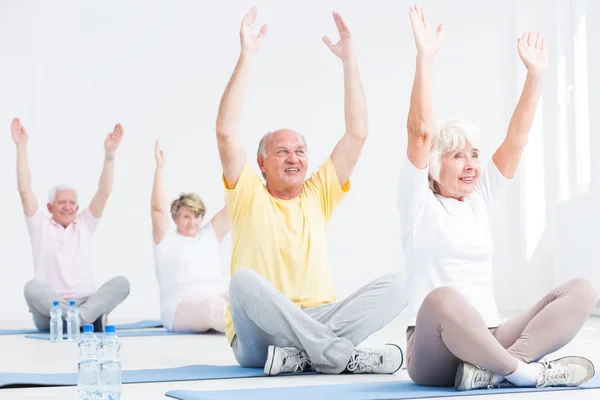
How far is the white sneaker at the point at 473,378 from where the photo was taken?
223cm

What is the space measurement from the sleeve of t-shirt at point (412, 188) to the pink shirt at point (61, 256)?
11.3 ft

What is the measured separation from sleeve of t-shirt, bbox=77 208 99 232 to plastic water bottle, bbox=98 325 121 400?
11.1ft

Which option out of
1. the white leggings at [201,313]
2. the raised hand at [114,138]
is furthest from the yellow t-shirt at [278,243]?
the raised hand at [114,138]

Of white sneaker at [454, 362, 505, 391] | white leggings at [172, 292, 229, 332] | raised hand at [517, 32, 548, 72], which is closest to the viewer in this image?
white sneaker at [454, 362, 505, 391]

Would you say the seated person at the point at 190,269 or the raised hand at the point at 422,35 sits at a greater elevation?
the raised hand at the point at 422,35

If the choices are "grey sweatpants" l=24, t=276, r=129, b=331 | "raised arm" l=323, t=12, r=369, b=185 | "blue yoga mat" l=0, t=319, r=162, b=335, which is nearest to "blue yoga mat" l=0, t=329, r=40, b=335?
"blue yoga mat" l=0, t=319, r=162, b=335

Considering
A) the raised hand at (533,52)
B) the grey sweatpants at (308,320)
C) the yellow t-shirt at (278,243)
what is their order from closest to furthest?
the raised hand at (533,52)
the grey sweatpants at (308,320)
the yellow t-shirt at (278,243)

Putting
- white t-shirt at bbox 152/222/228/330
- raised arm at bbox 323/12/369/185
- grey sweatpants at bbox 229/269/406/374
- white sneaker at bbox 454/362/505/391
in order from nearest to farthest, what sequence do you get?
white sneaker at bbox 454/362/505/391 → grey sweatpants at bbox 229/269/406/374 → raised arm at bbox 323/12/369/185 → white t-shirt at bbox 152/222/228/330

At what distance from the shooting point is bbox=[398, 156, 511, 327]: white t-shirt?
2.38 metres

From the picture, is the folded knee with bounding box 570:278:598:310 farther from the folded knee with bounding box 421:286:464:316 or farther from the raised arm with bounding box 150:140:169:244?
the raised arm with bounding box 150:140:169:244

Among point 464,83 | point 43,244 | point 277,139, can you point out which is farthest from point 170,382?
point 464,83

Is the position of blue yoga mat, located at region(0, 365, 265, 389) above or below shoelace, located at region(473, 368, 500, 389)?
below

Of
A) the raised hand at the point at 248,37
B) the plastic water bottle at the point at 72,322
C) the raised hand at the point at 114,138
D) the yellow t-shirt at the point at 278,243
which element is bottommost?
the plastic water bottle at the point at 72,322

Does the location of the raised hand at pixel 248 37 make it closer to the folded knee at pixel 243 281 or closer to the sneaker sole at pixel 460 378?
the folded knee at pixel 243 281
